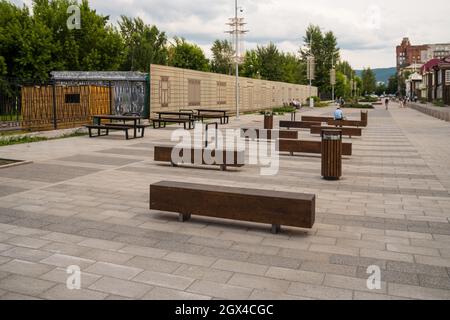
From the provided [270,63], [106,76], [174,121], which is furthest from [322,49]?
[174,121]

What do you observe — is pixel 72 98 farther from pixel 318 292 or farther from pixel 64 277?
pixel 318 292

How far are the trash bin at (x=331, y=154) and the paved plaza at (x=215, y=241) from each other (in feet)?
0.86

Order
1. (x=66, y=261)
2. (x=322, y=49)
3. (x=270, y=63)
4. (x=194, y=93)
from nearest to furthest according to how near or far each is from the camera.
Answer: (x=66, y=261)
(x=194, y=93)
(x=270, y=63)
(x=322, y=49)

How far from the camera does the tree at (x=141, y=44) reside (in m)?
62.7

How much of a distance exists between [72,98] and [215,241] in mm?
18951

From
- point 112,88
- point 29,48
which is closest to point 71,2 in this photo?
point 29,48

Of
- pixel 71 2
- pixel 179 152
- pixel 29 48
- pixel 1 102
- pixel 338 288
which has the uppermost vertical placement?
pixel 71 2

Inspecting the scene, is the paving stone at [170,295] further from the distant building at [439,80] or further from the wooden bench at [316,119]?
the distant building at [439,80]

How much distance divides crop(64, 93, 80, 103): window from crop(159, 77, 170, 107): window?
5.82 meters

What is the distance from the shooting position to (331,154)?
10.1 metres

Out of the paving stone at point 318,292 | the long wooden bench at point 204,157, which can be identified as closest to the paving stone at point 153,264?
the paving stone at point 318,292

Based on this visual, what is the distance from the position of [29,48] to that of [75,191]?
3820cm

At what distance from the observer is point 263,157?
44.0ft

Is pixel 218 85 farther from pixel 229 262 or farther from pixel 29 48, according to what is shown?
pixel 229 262
